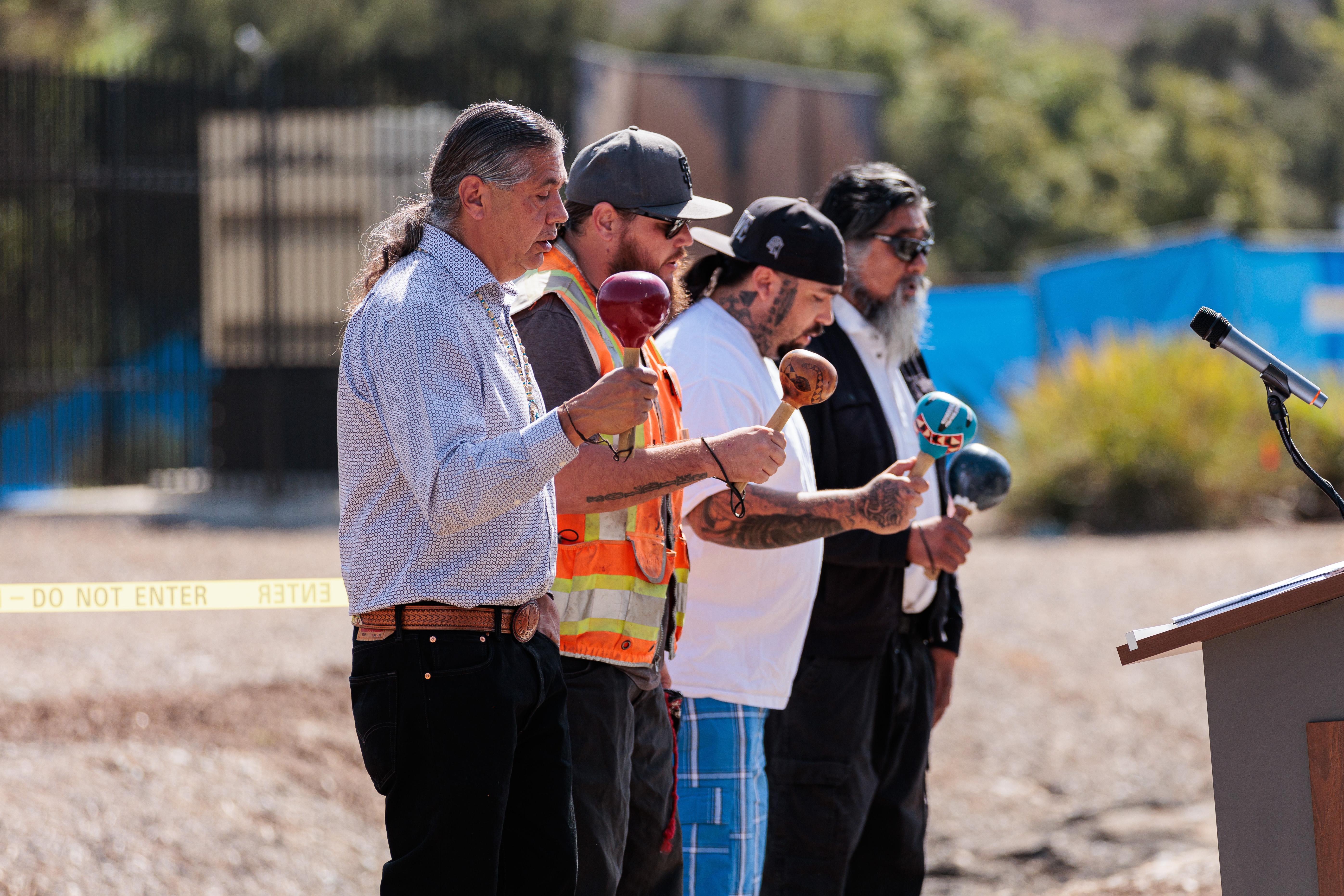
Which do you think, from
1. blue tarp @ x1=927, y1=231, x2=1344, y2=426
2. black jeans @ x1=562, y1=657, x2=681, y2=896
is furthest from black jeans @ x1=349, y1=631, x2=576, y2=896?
blue tarp @ x1=927, y1=231, x2=1344, y2=426

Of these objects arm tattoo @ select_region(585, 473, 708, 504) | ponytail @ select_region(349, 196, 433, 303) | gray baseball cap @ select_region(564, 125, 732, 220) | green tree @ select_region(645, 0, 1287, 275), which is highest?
green tree @ select_region(645, 0, 1287, 275)

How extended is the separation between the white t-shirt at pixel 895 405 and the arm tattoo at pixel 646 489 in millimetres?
1338

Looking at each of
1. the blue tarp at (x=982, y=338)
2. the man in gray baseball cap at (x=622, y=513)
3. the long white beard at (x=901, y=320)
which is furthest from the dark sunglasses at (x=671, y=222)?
the blue tarp at (x=982, y=338)

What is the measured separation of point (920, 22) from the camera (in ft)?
182

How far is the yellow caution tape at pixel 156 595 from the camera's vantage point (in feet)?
14.7

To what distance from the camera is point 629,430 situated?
7.91 ft

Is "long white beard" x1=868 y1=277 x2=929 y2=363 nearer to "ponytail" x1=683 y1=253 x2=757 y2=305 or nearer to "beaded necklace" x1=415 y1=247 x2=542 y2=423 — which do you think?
"ponytail" x1=683 y1=253 x2=757 y2=305

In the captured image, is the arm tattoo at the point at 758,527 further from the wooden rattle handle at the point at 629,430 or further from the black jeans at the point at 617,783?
the wooden rattle handle at the point at 629,430

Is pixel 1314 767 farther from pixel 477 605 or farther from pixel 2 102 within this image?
pixel 2 102

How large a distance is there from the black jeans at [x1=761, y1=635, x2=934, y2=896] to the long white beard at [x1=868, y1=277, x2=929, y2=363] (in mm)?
780

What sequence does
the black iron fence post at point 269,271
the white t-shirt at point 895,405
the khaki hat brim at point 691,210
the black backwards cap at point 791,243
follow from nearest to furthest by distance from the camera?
the khaki hat brim at point 691,210 → the black backwards cap at point 791,243 → the white t-shirt at point 895,405 → the black iron fence post at point 269,271

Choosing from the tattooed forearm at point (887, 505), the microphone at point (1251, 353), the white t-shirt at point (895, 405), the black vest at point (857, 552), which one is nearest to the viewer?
the microphone at point (1251, 353)

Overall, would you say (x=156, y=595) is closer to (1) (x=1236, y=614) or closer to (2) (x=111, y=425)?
(1) (x=1236, y=614)

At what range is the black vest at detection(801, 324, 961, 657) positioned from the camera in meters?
3.78
